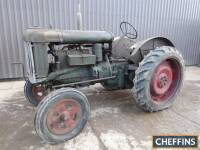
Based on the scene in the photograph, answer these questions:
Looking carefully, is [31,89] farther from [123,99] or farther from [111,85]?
[123,99]

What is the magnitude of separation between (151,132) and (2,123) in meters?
2.00

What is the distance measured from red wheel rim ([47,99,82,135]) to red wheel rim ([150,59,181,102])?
1.26 metres

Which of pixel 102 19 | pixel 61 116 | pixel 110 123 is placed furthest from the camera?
pixel 102 19

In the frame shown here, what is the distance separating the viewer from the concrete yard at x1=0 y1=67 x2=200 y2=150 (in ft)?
6.86

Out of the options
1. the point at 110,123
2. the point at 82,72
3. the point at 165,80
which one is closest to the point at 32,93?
the point at 82,72

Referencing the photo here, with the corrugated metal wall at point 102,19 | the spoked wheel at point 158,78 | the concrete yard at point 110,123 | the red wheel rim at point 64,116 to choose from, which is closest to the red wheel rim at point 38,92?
the concrete yard at point 110,123

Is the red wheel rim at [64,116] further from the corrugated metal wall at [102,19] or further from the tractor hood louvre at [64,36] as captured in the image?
the corrugated metal wall at [102,19]

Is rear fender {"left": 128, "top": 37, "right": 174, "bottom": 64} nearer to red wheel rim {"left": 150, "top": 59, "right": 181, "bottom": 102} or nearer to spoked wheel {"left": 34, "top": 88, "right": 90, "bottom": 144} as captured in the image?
red wheel rim {"left": 150, "top": 59, "right": 181, "bottom": 102}

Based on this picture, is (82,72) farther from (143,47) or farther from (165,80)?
(165,80)

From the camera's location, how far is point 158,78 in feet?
9.36

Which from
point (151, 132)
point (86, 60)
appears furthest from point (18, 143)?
point (151, 132)

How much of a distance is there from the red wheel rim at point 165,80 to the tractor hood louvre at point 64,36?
0.92m

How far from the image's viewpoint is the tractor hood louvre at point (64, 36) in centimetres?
227

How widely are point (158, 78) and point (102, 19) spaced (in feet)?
9.81
